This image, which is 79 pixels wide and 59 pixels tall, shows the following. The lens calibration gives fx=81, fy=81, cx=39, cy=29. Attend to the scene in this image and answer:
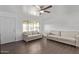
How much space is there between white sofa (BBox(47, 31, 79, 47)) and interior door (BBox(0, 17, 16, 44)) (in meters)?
1.01

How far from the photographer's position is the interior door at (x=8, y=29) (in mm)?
2140

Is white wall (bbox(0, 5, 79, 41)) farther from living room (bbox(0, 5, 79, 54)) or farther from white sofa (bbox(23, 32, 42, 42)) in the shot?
white sofa (bbox(23, 32, 42, 42))

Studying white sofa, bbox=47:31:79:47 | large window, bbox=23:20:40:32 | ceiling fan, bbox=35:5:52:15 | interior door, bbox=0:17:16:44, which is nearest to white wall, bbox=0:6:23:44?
interior door, bbox=0:17:16:44

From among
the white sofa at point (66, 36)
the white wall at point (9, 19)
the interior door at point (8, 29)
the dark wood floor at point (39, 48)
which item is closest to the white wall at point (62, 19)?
the white sofa at point (66, 36)

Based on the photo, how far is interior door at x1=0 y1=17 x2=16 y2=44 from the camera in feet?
7.02

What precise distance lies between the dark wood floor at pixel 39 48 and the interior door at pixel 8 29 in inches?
6.2

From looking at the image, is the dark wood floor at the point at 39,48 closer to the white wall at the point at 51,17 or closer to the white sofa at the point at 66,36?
the white sofa at the point at 66,36

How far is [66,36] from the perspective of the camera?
222 centimetres

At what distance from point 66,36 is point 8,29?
5.25 ft
